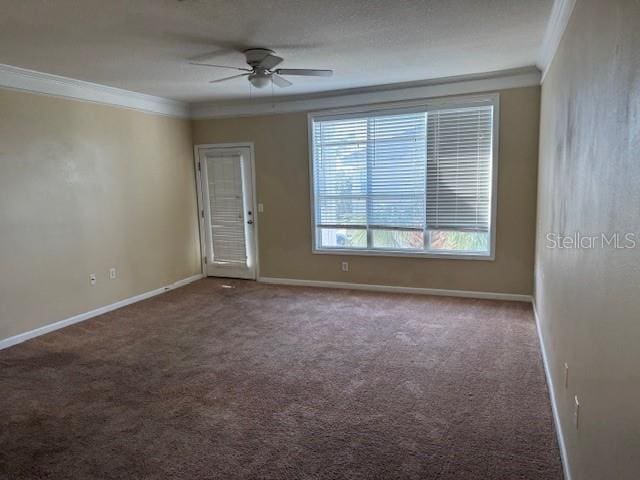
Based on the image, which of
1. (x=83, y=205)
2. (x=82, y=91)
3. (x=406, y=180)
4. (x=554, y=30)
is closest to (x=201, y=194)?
(x=83, y=205)

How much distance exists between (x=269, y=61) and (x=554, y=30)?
222 cm

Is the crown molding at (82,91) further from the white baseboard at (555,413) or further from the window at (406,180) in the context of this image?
the white baseboard at (555,413)

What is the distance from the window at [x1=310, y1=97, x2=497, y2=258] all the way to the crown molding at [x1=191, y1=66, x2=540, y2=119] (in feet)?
0.51

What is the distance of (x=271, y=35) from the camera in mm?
3262

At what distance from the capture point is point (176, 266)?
612 cm

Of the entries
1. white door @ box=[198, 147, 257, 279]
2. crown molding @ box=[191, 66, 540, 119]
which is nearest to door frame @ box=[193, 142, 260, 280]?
white door @ box=[198, 147, 257, 279]

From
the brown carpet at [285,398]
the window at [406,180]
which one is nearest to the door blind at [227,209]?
the window at [406,180]

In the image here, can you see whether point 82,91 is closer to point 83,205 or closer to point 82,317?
point 83,205

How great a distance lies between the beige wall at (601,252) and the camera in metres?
1.19

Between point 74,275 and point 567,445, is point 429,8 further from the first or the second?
point 74,275

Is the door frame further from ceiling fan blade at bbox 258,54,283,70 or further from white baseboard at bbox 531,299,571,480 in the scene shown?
white baseboard at bbox 531,299,571,480

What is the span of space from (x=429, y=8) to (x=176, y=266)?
476 centimetres

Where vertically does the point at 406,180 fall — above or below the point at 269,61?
below

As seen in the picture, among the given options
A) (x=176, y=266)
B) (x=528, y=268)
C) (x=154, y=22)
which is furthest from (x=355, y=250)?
(x=154, y=22)
